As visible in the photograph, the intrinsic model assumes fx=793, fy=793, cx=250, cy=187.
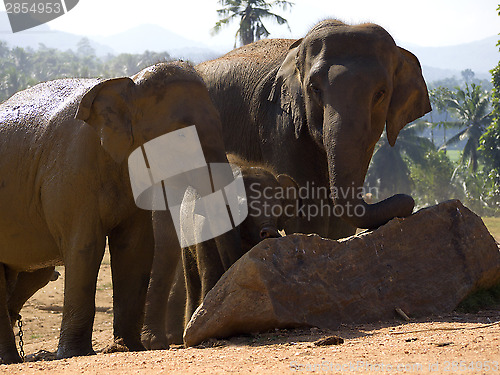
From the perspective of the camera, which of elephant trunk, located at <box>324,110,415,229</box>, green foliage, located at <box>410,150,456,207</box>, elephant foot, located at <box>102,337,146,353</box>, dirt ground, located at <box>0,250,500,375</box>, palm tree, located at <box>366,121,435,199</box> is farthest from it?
palm tree, located at <box>366,121,435,199</box>

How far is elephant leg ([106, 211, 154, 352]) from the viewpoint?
245 inches

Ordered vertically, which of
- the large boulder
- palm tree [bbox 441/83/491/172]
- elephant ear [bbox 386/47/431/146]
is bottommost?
palm tree [bbox 441/83/491/172]

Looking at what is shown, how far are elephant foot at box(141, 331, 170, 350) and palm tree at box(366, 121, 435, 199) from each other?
149 ft

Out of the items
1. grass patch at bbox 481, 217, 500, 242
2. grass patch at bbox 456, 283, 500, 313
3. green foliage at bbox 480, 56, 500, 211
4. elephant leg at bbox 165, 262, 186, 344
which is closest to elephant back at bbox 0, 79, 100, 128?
elephant leg at bbox 165, 262, 186, 344

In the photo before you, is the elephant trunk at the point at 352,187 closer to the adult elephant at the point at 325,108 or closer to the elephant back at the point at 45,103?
the adult elephant at the point at 325,108

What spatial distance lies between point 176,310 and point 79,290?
9.42 feet

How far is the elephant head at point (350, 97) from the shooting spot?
5.97 metres

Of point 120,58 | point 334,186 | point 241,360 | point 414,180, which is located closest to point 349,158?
point 334,186

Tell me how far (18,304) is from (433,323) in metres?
4.35

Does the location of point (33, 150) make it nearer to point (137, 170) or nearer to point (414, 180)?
point (137, 170)

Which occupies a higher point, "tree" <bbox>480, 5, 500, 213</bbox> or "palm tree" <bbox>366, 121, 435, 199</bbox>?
"tree" <bbox>480, 5, 500, 213</bbox>

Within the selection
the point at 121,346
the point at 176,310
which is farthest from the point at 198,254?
the point at 176,310

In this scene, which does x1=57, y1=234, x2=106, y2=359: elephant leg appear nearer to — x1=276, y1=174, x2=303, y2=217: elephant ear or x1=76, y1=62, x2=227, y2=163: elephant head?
x1=76, y1=62, x2=227, y2=163: elephant head

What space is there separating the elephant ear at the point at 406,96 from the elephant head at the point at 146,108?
180cm
